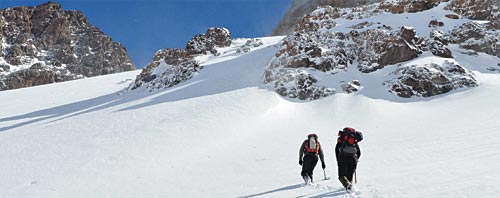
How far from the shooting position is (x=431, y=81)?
24.4 m

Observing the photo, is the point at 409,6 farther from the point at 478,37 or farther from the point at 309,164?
the point at 309,164

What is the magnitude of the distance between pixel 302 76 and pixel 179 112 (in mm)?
7952

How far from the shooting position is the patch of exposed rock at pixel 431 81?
78.6 ft

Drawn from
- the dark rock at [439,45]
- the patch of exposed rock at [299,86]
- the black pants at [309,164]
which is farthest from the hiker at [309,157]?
the dark rock at [439,45]

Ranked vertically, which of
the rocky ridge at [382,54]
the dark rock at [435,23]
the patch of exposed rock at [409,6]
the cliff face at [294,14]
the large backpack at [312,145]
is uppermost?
the cliff face at [294,14]

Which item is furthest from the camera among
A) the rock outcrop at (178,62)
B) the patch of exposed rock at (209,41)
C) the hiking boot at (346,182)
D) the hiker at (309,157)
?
the patch of exposed rock at (209,41)

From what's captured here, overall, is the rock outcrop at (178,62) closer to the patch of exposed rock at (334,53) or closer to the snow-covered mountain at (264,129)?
the snow-covered mountain at (264,129)

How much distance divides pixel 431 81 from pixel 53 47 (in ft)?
359

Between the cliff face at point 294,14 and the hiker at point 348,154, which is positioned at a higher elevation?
the cliff face at point 294,14

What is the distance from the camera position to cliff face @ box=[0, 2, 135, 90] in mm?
98750

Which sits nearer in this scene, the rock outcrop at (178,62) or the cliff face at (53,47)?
the rock outcrop at (178,62)

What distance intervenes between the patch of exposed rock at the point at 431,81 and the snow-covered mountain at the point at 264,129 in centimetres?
10

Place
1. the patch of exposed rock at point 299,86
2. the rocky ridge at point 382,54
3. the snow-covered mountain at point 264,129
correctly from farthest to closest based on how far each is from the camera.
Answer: the patch of exposed rock at point 299,86 → the rocky ridge at point 382,54 → the snow-covered mountain at point 264,129

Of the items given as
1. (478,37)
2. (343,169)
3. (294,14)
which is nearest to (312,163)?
(343,169)
